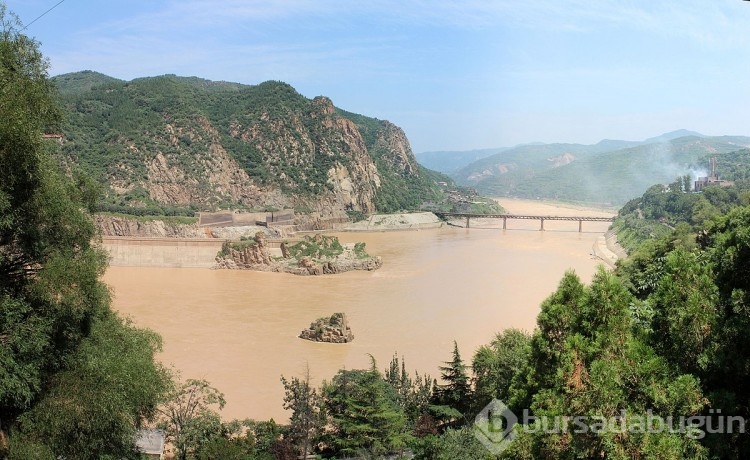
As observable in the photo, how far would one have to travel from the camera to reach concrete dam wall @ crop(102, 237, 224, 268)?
39.0 meters

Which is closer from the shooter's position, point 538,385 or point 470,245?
point 538,385

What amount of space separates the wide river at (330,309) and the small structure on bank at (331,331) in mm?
344

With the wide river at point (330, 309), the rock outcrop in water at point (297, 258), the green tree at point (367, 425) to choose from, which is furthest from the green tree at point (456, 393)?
the rock outcrop in water at point (297, 258)

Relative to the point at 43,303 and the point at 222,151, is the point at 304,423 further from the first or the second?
the point at 222,151

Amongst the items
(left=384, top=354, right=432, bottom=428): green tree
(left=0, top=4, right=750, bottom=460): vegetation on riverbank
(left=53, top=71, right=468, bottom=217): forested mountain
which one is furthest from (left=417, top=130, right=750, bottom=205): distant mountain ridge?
(left=0, top=4, right=750, bottom=460): vegetation on riverbank

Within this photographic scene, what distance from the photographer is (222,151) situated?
6150cm

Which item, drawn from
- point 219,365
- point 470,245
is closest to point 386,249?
point 470,245

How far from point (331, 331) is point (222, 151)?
44.3 m

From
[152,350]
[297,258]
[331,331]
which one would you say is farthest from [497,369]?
[297,258]

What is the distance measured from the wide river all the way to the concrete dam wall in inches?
43.7

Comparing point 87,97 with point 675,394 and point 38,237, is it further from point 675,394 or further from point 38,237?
point 675,394

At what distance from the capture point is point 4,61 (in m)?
6.04

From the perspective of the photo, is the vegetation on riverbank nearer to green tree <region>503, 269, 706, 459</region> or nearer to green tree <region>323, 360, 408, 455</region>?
green tree <region>503, 269, 706, 459</region>

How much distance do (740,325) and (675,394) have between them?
2.57 feet
